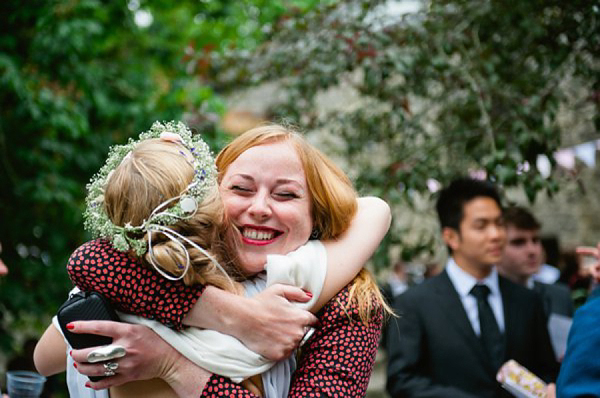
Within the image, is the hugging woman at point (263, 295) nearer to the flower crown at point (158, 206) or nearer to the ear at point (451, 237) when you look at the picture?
the flower crown at point (158, 206)

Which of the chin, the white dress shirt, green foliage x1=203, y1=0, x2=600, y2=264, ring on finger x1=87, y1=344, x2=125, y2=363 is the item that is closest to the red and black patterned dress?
ring on finger x1=87, y1=344, x2=125, y2=363

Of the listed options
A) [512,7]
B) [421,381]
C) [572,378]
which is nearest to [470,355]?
[421,381]

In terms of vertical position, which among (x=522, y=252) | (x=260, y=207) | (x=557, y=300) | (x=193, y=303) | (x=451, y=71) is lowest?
(x=557, y=300)

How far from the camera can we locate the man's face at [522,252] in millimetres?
5559

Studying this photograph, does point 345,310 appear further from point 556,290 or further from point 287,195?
point 556,290

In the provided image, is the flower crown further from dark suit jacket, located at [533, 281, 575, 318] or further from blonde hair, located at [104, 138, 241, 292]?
dark suit jacket, located at [533, 281, 575, 318]

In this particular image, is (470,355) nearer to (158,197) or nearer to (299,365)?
(299,365)

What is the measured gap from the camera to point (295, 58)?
15.9 ft

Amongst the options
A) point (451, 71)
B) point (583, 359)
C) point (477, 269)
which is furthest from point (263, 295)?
point (451, 71)

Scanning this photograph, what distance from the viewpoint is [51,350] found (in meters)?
2.06

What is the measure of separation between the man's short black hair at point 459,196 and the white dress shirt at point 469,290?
302 mm

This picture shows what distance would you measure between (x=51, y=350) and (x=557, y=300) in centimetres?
402

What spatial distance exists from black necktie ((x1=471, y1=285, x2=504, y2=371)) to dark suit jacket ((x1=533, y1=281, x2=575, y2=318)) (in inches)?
50.8

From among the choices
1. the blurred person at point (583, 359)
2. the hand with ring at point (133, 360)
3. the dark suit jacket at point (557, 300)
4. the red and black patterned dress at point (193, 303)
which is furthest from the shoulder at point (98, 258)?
the dark suit jacket at point (557, 300)
